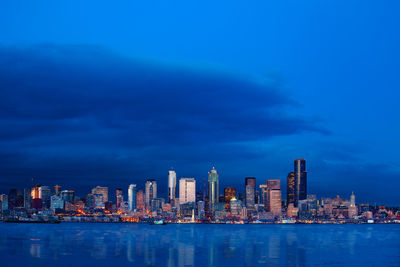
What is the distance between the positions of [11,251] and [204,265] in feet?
141

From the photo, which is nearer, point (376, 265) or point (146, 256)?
point (376, 265)

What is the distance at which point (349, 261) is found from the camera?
278 feet

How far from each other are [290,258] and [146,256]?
82.6 ft

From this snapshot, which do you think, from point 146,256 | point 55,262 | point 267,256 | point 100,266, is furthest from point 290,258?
point 55,262

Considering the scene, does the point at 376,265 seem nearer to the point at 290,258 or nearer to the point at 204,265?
the point at 290,258

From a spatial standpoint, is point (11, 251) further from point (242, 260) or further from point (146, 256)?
point (242, 260)

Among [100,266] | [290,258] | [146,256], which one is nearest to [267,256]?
[290,258]

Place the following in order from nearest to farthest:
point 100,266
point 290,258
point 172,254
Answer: point 100,266 < point 290,258 < point 172,254

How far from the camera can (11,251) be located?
97500 millimetres

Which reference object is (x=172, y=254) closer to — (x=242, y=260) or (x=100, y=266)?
(x=242, y=260)

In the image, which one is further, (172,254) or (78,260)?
(172,254)

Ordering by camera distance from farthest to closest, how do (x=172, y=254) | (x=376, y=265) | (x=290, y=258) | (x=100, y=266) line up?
(x=172, y=254)
(x=290, y=258)
(x=376, y=265)
(x=100, y=266)

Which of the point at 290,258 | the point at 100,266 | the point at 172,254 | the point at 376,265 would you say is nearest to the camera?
the point at 100,266

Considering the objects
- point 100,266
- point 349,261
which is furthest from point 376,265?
point 100,266
